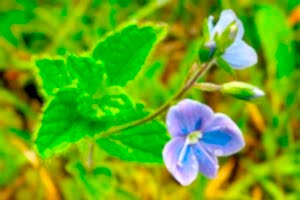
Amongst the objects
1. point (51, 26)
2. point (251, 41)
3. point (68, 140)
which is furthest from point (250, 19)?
point (68, 140)

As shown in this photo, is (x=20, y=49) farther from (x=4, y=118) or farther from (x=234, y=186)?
(x=234, y=186)

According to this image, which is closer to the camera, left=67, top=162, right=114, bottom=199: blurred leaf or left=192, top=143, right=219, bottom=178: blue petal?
left=192, top=143, right=219, bottom=178: blue petal

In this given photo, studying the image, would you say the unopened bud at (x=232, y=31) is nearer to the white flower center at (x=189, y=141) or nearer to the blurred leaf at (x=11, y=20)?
the white flower center at (x=189, y=141)

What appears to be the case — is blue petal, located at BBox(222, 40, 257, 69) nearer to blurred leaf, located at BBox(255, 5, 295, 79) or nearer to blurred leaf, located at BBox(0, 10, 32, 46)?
blurred leaf, located at BBox(255, 5, 295, 79)

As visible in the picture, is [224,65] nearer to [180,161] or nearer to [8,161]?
[180,161]

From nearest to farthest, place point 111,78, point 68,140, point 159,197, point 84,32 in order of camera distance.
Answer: point 68,140 → point 111,78 → point 159,197 → point 84,32

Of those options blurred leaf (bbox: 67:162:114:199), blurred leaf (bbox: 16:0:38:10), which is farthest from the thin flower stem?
blurred leaf (bbox: 16:0:38:10)

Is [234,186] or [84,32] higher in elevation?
[84,32]
